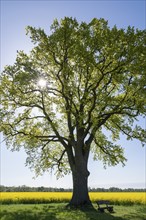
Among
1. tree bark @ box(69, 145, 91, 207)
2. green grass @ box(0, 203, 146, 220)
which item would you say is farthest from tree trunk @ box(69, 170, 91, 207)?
green grass @ box(0, 203, 146, 220)

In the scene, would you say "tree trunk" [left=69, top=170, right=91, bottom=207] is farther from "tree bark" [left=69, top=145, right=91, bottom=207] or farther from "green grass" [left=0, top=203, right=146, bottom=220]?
"green grass" [left=0, top=203, right=146, bottom=220]

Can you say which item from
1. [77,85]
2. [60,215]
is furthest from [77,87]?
[60,215]

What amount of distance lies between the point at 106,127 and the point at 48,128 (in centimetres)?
628

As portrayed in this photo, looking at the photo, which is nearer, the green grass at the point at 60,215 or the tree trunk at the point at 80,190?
the green grass at the point at 60,215

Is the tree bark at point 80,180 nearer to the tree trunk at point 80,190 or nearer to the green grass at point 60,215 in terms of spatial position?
the tree trunk at point 80,190

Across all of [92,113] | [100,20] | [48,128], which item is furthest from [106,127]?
[100,20]

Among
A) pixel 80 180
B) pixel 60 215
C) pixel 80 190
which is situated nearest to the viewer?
pixel 60 215

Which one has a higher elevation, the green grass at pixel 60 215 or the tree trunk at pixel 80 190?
the tree trunk at pixel 80 190

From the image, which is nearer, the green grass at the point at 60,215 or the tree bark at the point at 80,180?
the green grass at the point at 60,215

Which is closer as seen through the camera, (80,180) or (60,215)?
(60,215)

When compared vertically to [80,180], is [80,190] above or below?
below

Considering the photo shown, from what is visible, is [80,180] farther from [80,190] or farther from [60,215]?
[60,215]

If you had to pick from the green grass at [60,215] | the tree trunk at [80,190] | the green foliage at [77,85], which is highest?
the green foliage at [77,85]

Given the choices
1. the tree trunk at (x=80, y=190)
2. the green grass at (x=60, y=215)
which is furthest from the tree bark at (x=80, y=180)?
the green grass at (x=60, y=215)
